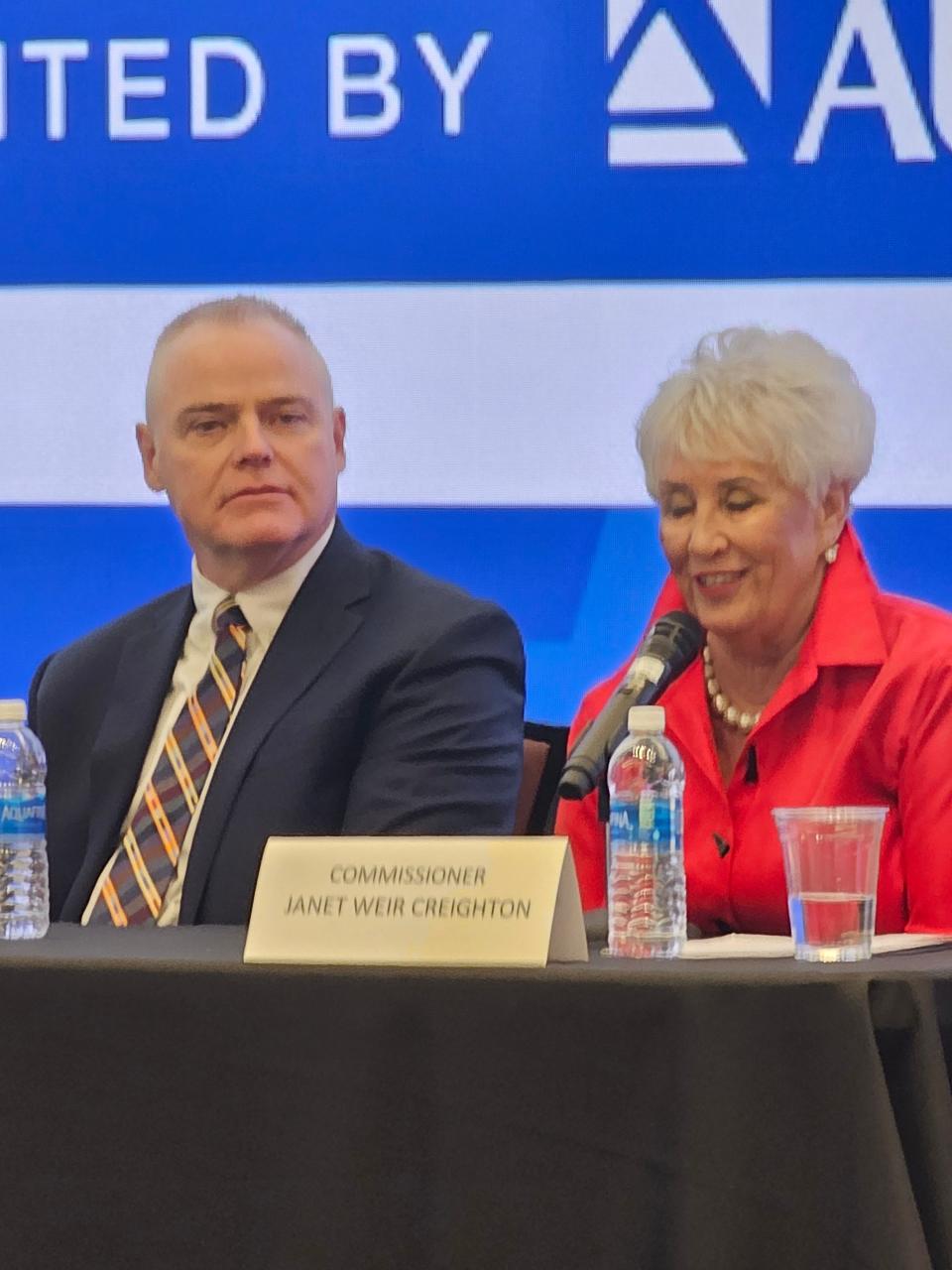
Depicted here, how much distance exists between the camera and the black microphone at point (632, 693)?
1.75 m

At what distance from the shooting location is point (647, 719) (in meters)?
1.78

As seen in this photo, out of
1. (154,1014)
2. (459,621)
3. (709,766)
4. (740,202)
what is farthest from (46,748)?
(740,202)

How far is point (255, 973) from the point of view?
1.59 m

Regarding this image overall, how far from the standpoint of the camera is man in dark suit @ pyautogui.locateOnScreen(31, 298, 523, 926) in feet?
8.43

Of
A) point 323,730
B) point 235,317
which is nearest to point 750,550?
point 323,730

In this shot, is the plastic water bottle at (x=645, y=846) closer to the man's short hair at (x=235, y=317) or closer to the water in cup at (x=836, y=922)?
the water in cup at (x=836, y=922)

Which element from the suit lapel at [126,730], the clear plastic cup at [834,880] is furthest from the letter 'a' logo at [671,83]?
the clear plastic cup at [834,880]

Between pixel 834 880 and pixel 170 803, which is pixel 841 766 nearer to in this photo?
pixel 834 880

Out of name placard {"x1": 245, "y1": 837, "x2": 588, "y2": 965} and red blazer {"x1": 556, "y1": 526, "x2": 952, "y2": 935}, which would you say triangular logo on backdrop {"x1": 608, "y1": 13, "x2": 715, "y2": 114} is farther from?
name placard {"x1": 245, "y1": 837, "x2": 588, "y2": 965}

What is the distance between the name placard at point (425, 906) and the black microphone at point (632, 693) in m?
0.15

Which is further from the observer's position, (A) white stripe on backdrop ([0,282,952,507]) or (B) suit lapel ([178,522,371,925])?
(A) white stripe on backdrop ([0,282,952,507])

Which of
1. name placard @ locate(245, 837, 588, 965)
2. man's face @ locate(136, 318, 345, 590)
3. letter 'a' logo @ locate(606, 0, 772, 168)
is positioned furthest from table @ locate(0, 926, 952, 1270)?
letter 'a' logo @ locate(606, 0, 772, 168)

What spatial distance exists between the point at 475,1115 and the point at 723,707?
1.10 m

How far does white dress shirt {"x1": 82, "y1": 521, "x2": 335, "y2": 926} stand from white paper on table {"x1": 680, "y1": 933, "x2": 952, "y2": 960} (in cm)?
102
